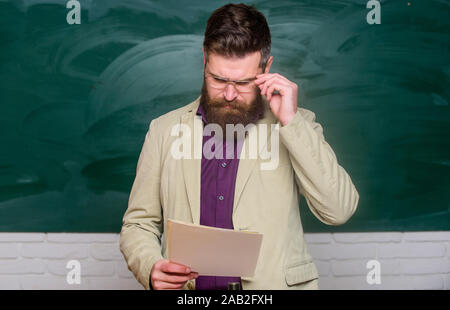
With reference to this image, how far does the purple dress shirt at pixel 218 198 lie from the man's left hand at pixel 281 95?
0.71ft

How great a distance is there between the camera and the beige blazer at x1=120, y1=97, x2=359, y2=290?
1.63 m

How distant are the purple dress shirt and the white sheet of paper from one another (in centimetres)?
19

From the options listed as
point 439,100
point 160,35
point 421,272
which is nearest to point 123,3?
point 160,35

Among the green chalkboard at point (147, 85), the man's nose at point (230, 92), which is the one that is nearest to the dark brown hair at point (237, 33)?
the man's nose at point (230, 92)

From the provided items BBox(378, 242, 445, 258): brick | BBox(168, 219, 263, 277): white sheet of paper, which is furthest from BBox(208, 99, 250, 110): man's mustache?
BBox(378, 242, 445, 258): brick

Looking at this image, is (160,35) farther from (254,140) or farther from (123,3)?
(254,140)

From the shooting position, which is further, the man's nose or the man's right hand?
the man's nose

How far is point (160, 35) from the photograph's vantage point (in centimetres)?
278

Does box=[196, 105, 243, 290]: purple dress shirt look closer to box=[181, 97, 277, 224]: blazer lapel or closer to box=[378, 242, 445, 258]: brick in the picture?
box=[181, 97, 277, 224]: blazer lapel

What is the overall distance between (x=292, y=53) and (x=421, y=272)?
137 centimetres

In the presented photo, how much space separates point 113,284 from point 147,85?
1.08 m

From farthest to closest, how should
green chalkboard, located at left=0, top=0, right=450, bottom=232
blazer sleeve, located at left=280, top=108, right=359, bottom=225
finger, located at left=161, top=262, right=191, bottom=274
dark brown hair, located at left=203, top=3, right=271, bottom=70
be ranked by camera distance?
green chalkboard, located at left=0, top=0, right=450, bottom=232
dark brown hair, located at left=203, top=3, right=271, bottom=70
blazer sleeve, located at left=280, top=108, right=359, bottom=225
finger, located at left=161, top=262, right=191, bottom=274

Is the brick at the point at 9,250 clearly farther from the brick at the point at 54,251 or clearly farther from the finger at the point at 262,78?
the finger at the point at 262,78

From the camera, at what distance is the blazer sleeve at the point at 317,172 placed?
161cm
